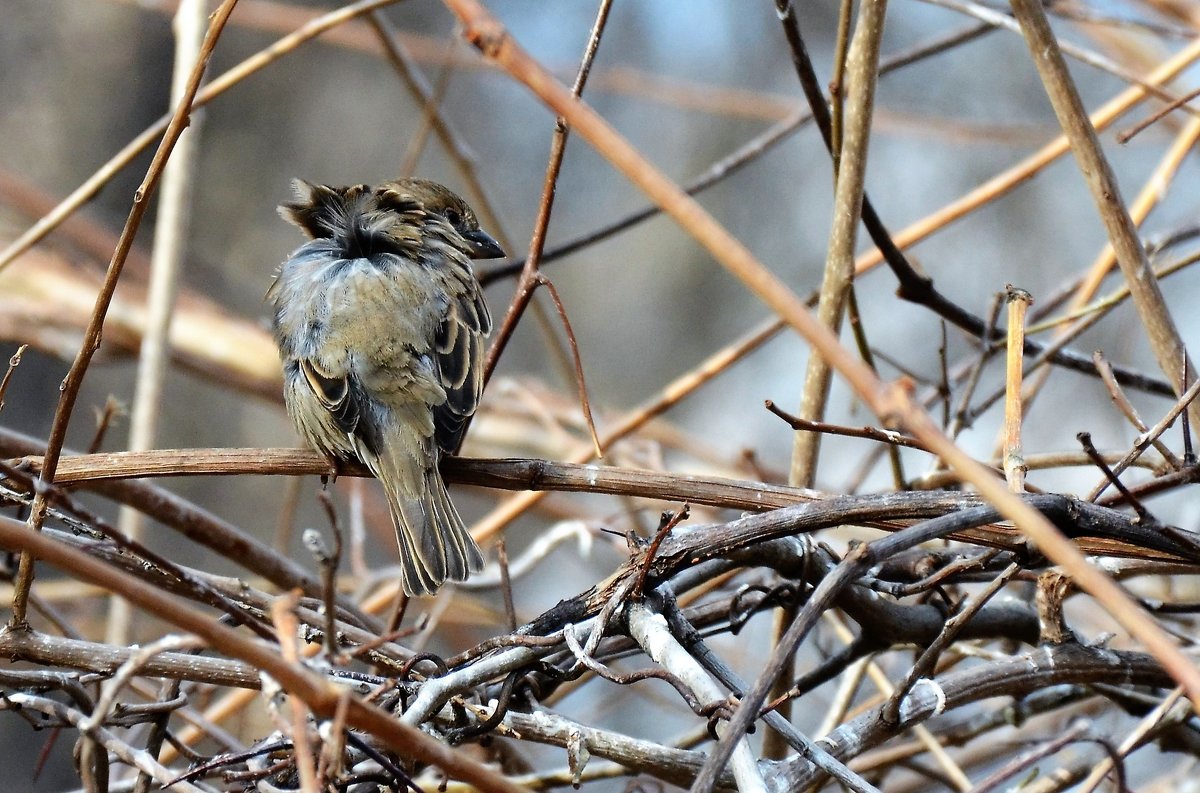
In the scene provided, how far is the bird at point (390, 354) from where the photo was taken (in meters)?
2.89

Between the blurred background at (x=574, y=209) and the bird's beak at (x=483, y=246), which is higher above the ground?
the blurred background at (x=574, y=209)

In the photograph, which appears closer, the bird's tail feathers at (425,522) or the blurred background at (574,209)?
the bird's tail feathers at (425,522)

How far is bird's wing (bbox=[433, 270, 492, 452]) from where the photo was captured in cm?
296

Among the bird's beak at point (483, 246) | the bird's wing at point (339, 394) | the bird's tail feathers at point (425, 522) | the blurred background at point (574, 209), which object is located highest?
the blurred background at point (574, 209)

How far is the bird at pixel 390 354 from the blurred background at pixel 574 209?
180cm

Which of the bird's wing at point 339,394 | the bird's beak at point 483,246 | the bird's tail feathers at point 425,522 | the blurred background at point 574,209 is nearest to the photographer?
the bird's tail feathers at point 425,522

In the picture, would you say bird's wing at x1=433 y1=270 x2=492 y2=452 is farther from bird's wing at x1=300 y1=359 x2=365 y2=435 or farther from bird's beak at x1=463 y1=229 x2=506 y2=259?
bird's beak at x1=463 y1=229 x2=506 y2=259

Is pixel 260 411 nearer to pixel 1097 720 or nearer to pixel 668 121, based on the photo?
pixel 668 121

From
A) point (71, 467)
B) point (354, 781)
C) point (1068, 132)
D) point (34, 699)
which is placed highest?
point (1068, 132)

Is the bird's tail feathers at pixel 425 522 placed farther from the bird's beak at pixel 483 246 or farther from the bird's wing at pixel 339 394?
the bird's beak at pixel 483 246

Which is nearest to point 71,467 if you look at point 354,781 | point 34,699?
point 34,699

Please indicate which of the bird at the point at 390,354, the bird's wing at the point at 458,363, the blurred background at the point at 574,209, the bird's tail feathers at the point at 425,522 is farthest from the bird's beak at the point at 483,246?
the blurred background at the point at 574,209

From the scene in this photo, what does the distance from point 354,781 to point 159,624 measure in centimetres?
369

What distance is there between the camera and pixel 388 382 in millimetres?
3021
